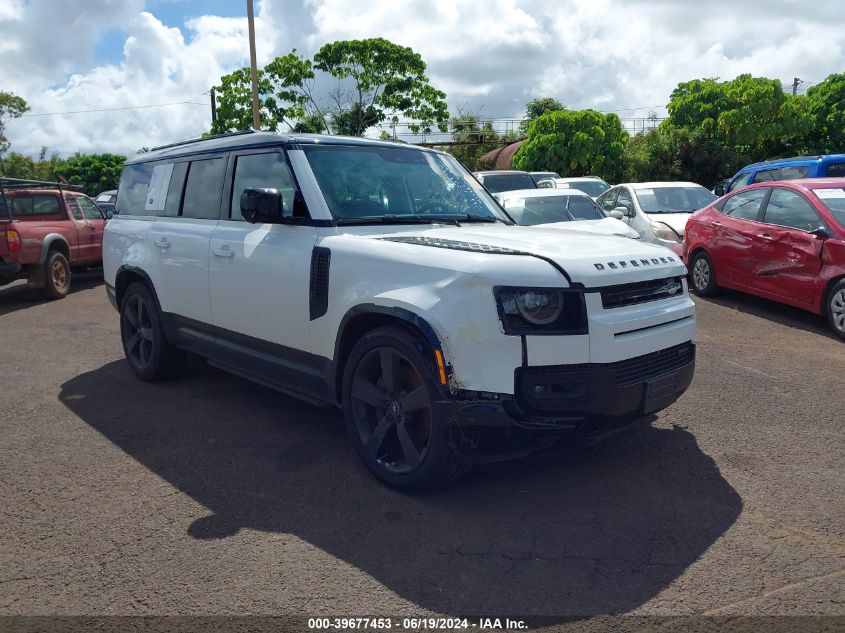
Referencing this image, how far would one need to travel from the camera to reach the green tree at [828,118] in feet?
105

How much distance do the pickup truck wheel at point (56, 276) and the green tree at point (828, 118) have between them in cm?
3111

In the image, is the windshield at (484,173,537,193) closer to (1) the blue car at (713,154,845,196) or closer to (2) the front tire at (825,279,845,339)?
(1) the blue car at (713,154,845,196)

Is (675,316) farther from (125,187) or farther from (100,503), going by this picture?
(125,187)

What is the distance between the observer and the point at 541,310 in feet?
11.2

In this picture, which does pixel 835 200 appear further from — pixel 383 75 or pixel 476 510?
pixel 383 75

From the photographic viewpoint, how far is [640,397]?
3.58 metres

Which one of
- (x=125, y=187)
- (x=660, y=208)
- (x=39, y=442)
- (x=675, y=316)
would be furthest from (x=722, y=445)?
(x=660, y=208)

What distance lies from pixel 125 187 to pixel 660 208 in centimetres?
866

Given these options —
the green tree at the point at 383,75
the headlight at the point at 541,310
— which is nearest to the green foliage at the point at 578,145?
the green tree at the point at 383,75

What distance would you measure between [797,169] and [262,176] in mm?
10385

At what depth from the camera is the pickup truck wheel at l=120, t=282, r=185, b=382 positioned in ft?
19.5

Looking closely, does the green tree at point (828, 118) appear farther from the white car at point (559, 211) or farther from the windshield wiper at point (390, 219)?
the windshield wiper at point (390, 219)

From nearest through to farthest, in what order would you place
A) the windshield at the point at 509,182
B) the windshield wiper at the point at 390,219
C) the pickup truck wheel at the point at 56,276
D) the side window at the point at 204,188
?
the windshield wiper at the point at 390,219, the side window at the point at 204,188, the pickup truck wheel at the point at 56,276, the windshield at the point at 509,182

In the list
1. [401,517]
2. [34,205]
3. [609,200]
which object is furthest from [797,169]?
[34,205]
